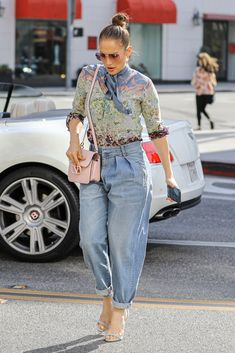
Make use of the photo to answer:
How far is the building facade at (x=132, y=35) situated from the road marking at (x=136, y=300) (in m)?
29.3

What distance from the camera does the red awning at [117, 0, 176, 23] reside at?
40.7 meters

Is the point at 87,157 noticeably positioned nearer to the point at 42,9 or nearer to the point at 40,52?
the point at 42,9

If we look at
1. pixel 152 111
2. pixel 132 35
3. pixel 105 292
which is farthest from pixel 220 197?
pixel 132 35

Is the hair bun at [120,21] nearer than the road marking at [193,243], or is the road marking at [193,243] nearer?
the hair bun at [120,21]

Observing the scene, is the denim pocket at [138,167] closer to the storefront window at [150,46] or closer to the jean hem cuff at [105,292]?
the jean hem cuff at [105,292]

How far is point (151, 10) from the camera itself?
41312 millimetres

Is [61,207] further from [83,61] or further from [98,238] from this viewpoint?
[83,61]

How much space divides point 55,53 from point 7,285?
3389cm

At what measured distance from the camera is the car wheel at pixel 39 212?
23.1ft

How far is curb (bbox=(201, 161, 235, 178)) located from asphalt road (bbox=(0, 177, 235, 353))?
4904 mm

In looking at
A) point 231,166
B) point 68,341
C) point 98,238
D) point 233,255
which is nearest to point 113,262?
point 98,238

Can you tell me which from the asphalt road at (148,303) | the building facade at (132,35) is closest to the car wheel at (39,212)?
the asphalt road at (148,303)

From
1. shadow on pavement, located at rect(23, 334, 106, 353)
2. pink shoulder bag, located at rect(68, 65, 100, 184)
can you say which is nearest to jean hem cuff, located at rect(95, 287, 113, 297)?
shadow on pavement, located at rect(23, 334, 106, 353)

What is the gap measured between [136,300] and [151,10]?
36041mm
